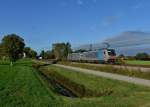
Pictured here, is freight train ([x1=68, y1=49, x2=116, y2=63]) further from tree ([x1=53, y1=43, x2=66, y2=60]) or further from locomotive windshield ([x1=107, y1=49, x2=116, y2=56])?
tree ([x1=53, y1=43, x2=66, y2=60])

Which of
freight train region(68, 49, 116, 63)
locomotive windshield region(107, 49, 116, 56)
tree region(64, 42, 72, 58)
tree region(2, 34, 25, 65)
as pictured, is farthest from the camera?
tree region(64, 42, 72, 58)

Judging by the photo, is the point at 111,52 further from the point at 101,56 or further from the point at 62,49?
the point at 62,49

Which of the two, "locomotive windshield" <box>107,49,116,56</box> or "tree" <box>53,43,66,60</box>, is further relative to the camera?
"tree" <box>53,43,66,60</box>

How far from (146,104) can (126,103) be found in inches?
35.6

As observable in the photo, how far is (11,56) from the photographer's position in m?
81.6

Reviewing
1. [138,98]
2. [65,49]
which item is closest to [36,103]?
[138,98]

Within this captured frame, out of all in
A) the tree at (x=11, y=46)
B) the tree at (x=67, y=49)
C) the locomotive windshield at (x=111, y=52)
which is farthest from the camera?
the tree at (x=67, y=49)

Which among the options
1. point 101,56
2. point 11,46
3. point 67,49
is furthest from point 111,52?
point 67,49

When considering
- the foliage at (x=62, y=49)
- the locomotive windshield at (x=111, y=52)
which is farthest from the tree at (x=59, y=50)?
the locomotive windshield at (x=111, y=52)

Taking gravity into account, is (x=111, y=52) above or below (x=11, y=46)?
below

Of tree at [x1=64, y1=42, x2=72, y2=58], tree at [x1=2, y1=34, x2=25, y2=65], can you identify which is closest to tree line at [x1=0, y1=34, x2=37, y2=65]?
tree at [x1=2, y1=34, x2=25, y2=65]

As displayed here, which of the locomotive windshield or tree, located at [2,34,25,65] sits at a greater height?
tree, located at [2,34,25,65]

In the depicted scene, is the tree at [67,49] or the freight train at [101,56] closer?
the freight train at [101,56]

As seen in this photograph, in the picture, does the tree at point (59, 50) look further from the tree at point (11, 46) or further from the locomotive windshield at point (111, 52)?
the locomotive windshield at point (111, 52)
